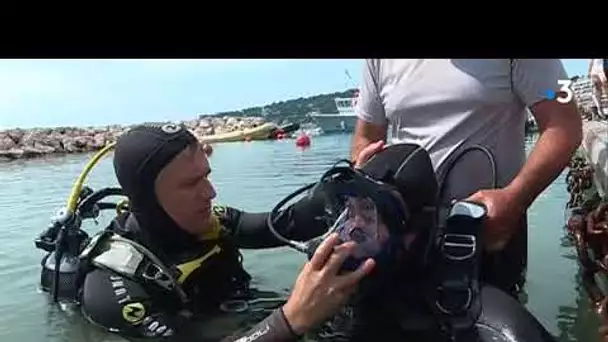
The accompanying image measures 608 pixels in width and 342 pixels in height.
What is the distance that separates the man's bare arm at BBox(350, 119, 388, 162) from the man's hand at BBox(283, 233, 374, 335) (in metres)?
0.95

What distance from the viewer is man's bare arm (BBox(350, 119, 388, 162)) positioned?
288cm

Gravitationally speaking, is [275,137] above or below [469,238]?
below

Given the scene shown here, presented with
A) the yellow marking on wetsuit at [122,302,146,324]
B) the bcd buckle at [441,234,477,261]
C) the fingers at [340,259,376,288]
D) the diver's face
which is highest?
the bcd buckle at [441,234,477,261]

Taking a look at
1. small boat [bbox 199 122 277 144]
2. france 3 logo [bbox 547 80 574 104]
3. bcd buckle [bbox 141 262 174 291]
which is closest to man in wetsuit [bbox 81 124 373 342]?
bcd buckle [bbox 141 262 174 291]

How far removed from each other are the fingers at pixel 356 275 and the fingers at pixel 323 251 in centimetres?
7

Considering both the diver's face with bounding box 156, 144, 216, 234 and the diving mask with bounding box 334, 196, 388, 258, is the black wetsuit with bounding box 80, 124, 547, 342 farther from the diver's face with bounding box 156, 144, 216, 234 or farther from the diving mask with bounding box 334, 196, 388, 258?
the diving mask with bounding box 334, 196, 388, 258

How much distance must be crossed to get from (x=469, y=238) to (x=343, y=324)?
1.52ft

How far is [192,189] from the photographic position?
2.84m

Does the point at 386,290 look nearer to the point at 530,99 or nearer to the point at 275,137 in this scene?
the point at 530,99

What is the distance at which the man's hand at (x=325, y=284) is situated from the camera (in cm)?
194

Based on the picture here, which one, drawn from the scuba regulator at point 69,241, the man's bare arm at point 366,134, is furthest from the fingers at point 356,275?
the scuba regulator at point 69,241

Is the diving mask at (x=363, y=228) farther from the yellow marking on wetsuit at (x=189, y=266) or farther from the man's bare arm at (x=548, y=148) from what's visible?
the yellow marking on wetsuit at (x=189, y=266)

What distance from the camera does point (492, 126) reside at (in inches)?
98.3
